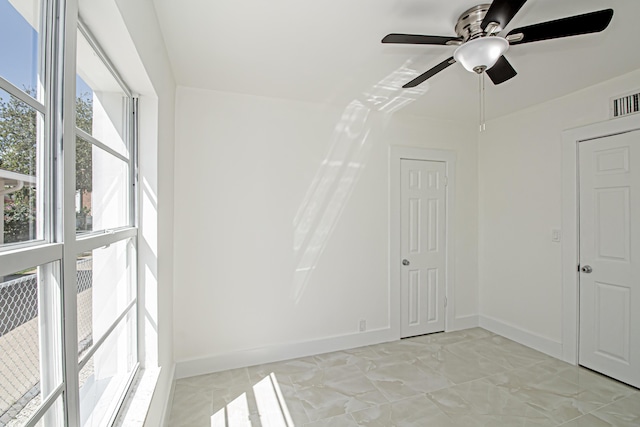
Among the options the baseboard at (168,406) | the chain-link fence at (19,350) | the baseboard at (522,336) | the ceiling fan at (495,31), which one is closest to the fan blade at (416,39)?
the ceiling fan at (495,31)

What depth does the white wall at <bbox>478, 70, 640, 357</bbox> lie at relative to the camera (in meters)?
3.06

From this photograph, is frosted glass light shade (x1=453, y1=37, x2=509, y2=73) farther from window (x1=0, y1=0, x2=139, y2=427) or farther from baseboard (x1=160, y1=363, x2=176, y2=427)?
baseboard (x1=160, y1=363, x2=176, y2=427)

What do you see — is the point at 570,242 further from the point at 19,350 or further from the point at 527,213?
the point at 19,350

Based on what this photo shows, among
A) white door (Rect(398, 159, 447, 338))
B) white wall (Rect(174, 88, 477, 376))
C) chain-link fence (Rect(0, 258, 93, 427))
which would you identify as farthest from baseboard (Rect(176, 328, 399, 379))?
chain-link fence (Rect(0, 258, 93, 427))

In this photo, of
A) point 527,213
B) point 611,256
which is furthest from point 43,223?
point 527,213

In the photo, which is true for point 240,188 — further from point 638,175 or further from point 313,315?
point 638,175

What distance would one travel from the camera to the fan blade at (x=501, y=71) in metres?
1.79

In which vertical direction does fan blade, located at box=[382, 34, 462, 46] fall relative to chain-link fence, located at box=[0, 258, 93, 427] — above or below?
above

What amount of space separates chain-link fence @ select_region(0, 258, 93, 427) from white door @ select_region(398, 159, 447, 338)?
3247mm

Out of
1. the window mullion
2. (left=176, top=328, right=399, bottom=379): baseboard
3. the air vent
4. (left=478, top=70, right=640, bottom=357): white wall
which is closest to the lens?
the window mullion

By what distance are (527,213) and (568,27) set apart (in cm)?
242

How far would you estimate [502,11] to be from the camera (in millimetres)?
1373

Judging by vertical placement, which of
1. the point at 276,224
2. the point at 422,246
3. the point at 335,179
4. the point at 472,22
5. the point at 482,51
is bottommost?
the point at 422,246

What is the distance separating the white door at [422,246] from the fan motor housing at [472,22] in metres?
1.88
